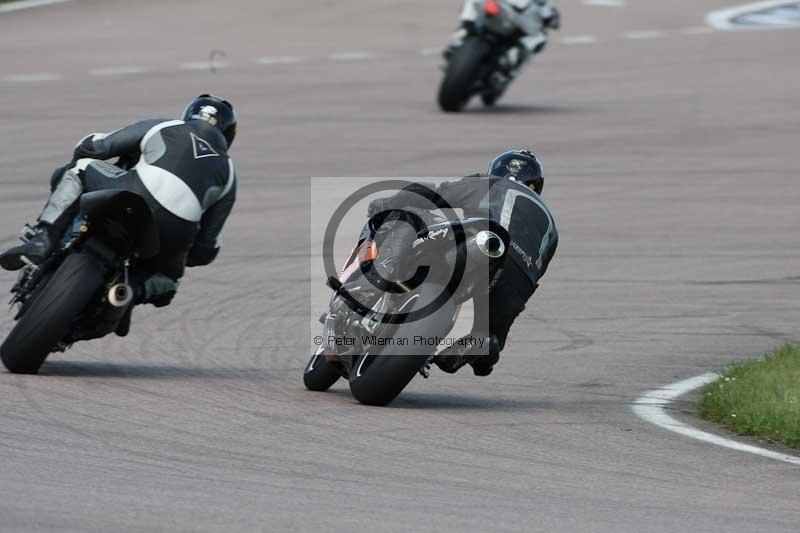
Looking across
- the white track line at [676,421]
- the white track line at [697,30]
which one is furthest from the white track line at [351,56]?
the white track line at [676,421]

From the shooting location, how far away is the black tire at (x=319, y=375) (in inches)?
325

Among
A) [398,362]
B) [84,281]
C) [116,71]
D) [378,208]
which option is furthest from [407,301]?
[116,71]

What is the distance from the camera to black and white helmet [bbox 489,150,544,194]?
820cm

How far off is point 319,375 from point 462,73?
10.7 m

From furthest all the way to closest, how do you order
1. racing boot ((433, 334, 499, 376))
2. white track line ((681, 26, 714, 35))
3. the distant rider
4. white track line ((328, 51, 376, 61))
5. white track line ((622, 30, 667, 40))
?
1. white track line ((681, 26, 714, 35))
2. white track line ((622, 30, 667, 40))
3. white track line ((328, 51, 376, 61))
4. the distant rider
5. racing boot ((433, 334, 499, 376))

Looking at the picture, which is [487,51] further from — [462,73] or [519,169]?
[519,169]

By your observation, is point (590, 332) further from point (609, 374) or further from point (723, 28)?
point (723, 28)

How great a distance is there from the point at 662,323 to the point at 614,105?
10.0m

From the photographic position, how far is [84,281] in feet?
26.0

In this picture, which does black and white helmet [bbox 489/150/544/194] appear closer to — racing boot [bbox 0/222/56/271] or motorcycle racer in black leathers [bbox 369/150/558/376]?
motorcycle racer in black leathers [bbox 369/150/558/376]

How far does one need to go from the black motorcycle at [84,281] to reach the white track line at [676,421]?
99.6 inches

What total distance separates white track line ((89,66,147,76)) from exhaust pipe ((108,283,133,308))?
13.0 m

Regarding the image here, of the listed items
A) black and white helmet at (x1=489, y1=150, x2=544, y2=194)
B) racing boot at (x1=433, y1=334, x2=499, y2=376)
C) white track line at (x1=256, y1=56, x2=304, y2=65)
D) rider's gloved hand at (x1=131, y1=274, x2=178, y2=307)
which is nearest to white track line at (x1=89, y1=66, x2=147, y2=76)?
white track line at (x1=256, y1=56, x2=304, y2=65)

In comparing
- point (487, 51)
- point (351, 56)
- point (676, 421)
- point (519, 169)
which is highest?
point (519, 169)
